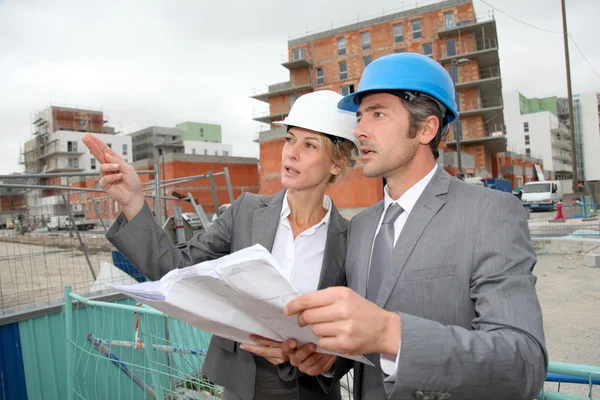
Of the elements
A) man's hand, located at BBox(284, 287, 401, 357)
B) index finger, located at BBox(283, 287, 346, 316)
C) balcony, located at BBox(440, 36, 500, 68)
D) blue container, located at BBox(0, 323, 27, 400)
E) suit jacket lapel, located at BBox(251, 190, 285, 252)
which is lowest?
blue container, located at BBox(0, 323, 27, 400)

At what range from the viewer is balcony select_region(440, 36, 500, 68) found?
39.5 metres

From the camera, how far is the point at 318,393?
2131mm

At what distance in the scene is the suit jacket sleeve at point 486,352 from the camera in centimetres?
102

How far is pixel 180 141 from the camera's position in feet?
243

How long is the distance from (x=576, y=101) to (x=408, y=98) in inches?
3869

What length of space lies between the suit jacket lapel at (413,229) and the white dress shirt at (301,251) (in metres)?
0.77

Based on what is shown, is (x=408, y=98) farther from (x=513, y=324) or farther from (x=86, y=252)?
(x=86, y=252)

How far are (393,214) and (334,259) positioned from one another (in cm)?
59

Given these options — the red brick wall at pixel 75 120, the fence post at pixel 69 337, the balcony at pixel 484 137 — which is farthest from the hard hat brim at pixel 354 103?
the red brick wall at pixel 75 120

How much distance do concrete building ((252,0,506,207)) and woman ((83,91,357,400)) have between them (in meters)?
34.0

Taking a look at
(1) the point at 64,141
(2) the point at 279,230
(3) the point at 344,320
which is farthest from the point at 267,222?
(1) the point at 64,141

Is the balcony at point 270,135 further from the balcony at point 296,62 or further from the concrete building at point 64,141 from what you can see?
the concrete building at point 64,141

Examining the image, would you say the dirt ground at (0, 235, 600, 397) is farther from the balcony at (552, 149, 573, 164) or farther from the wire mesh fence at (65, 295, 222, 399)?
the balcony at (552, 149, 573, 164)

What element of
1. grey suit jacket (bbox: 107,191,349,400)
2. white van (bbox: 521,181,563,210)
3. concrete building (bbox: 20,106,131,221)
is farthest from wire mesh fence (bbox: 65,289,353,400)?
concrete building (bbox: 20,106,131,221)
